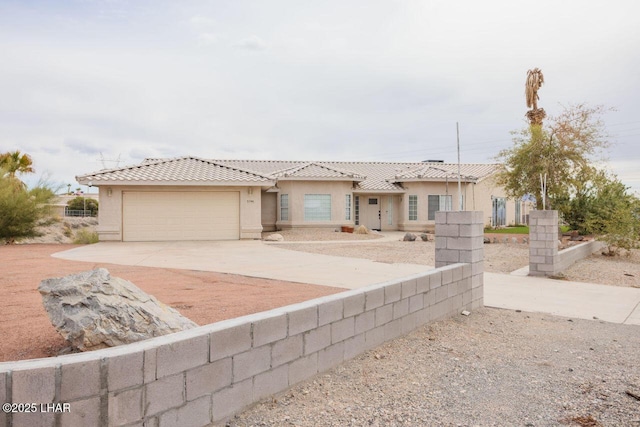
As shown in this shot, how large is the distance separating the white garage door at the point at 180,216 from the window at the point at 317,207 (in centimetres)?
555

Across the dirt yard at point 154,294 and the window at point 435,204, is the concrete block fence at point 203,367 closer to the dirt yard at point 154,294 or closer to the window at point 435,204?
the dirt yard at point 154,294

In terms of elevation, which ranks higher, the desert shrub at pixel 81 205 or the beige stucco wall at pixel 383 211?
the desert shrub at pixel 81 205

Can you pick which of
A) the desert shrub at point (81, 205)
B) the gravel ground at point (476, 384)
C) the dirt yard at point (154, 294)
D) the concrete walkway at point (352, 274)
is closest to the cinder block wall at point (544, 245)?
the concrete walkway at point (352, 274)

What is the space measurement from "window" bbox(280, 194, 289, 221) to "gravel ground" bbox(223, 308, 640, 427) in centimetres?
2038

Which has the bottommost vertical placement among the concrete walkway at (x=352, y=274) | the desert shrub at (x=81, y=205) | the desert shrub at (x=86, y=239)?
the concrete walkway at (x=352, y=274)

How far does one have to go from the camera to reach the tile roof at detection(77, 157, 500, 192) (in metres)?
21.1

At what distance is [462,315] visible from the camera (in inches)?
304

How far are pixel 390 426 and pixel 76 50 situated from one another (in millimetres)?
15781

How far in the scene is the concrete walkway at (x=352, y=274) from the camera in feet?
28.0

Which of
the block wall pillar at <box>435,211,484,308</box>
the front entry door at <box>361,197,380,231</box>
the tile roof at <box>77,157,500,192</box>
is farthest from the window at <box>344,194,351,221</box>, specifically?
the block wall pillar at <box>435,211,484,308</box>

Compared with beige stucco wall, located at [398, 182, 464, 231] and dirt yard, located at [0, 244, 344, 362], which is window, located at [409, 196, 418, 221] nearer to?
beige stucco wall, located at [398, 182, 464, 231]

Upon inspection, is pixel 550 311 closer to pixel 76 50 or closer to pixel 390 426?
pixel 390 426

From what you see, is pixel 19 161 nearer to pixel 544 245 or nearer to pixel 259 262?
pixel 259 262

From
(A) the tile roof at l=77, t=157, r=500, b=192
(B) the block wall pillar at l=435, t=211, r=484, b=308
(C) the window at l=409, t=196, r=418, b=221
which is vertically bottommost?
(B) the block wall pillar at l=435, t=211, r=484, b=308
